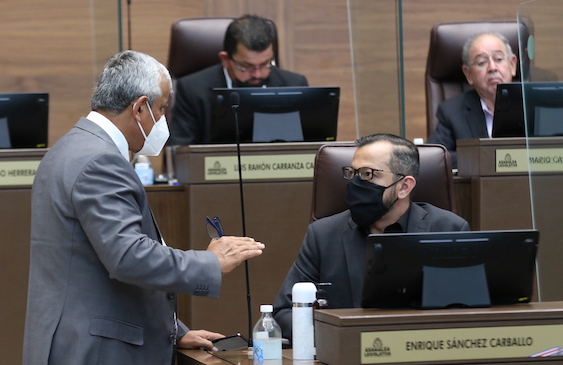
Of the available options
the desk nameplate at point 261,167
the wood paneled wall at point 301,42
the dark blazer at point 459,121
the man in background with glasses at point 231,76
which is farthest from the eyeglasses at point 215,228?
the wood paneled wall at point 301,42

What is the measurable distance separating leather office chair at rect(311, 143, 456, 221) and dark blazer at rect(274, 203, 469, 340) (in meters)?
0.10

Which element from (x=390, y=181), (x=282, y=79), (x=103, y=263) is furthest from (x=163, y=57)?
(x=103, y=263)

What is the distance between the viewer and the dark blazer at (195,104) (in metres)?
4.59

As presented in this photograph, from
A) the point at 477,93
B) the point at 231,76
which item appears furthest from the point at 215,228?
the point at 477,93

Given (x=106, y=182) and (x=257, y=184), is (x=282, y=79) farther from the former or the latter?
(x=106, y=182)

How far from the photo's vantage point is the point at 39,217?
223 centimetres

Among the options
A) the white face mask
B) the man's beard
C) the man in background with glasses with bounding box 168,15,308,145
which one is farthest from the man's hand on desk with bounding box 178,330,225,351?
the man's beard

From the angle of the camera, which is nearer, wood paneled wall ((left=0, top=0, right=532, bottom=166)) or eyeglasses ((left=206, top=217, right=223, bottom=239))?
eyeglasses ((left=206, top=217, right=223, bottom=239))

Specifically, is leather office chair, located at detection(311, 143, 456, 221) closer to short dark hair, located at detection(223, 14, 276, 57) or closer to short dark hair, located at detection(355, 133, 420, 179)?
short dark hair, located at detection(355, 133, 420, 179)

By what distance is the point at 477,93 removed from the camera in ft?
14.6

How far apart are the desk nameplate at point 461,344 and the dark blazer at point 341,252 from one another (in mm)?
725

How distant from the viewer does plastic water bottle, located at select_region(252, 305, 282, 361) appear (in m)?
2.12

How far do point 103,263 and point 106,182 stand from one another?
194 millimetres

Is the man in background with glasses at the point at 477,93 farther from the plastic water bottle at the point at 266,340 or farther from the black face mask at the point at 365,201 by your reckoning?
the plastic water bottle at the point at 266,340
